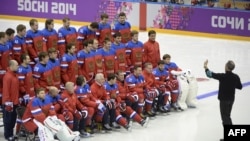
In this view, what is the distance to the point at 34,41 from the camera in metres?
13.8

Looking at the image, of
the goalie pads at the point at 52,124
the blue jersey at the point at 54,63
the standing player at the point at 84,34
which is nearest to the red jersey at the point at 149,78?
the standing player at the point at 84,34

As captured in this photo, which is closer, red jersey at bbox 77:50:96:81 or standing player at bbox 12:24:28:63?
standing player at bbox 12:24:28:63

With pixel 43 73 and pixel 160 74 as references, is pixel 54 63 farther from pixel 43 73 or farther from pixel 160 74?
pixel 160 74

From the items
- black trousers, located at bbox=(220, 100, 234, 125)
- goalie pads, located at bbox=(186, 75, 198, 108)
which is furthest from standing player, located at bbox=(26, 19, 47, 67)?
black trousers, located at bbox=(220, 100, 234, 125)

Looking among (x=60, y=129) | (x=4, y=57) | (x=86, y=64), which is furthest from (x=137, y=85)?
(x=4, y=57)

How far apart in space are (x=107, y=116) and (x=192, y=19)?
12019 millimetres

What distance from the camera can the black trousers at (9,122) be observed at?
38.0 ft

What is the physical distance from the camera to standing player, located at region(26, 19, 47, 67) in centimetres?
1370

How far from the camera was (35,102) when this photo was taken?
439 inches

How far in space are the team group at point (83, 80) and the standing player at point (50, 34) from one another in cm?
2

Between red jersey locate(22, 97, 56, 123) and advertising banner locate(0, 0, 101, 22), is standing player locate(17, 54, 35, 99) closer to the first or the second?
red jersey locate(22, 97, 56, 123)

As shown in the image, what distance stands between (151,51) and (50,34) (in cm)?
235

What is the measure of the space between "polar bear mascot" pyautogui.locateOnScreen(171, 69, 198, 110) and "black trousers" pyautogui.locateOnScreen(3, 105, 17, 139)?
4.08 m

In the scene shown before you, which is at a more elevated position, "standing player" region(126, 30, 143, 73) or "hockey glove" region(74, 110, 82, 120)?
"standing player" region(126, 30, 143, 73)
